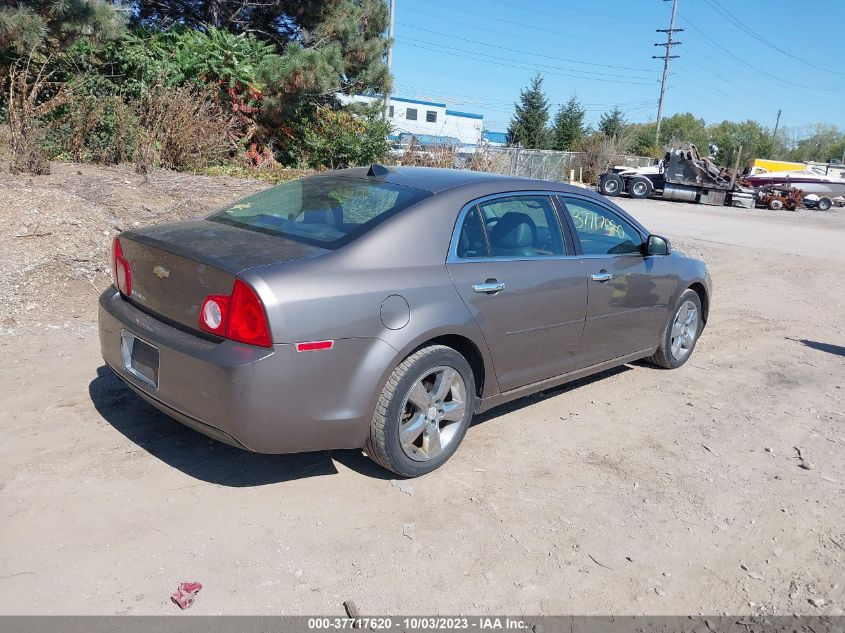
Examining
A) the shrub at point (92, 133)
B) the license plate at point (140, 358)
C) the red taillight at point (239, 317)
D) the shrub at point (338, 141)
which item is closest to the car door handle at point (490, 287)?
the red taillight at point (239, 317)

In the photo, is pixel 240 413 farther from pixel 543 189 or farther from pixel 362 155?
pixel 362 155

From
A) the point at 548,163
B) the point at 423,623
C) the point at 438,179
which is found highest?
the point at 548,163

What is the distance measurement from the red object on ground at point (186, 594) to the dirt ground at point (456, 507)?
4cm

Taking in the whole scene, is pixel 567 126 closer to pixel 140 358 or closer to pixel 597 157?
pixel 597 157

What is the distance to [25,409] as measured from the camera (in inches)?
169

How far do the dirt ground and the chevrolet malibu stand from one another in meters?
0.37

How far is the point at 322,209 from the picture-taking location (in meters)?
4.03

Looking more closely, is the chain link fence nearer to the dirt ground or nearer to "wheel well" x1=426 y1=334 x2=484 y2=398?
the dirt ground

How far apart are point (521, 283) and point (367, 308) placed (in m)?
1.16

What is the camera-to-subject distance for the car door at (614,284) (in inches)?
188

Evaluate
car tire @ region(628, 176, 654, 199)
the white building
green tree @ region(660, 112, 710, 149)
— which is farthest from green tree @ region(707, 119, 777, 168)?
the white building

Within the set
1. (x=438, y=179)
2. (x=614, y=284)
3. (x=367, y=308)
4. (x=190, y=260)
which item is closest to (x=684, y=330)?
(x=614, y=284)

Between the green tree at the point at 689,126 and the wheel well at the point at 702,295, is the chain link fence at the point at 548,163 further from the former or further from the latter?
the green tree at the point at 689,126

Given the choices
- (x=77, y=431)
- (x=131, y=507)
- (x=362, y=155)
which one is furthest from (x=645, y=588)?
(x=362, y=155)
